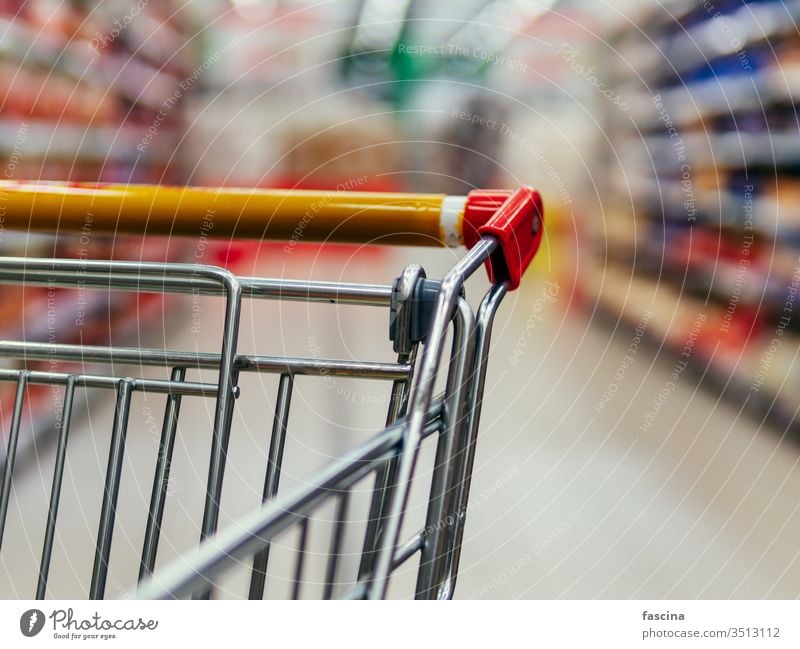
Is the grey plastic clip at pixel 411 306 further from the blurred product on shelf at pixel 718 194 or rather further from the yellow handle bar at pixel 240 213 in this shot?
the blurred product on shelf at pixel 718 194

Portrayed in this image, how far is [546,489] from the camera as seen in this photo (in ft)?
8.12

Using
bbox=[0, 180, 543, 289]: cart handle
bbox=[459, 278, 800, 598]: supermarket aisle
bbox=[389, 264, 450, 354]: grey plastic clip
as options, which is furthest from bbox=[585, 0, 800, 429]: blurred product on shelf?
bbox=[389, 264, 450, 354]: grey plastic clip

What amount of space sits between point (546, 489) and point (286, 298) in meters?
1.84

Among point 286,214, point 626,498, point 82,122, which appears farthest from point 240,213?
point 82,122

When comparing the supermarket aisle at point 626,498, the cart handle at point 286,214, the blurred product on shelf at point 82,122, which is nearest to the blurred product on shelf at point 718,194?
the supermarket aisle at point 626,498

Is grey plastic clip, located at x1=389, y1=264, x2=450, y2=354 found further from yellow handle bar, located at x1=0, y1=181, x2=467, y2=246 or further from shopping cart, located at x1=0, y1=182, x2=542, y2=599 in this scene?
yellow handle bar, located at x1=0, y1=181, x2=467, y2=246

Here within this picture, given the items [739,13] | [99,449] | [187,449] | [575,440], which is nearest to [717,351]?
[575,440]

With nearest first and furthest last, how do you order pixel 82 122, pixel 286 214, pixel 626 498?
pixel 286 214, pixel 626 498, pixel 82 122

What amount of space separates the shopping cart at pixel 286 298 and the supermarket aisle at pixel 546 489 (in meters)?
0.89

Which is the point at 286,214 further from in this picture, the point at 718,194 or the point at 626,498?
the point at 718,194

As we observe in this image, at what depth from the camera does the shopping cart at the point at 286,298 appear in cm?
73

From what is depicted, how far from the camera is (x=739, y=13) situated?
341 centimetres

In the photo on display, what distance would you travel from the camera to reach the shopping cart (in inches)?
28.8

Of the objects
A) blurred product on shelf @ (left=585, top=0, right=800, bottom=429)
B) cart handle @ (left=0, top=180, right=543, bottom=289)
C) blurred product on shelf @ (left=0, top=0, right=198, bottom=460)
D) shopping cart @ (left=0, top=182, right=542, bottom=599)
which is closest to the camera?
shopping cart @ (left=0, top=182, right=542, bottom=599)
